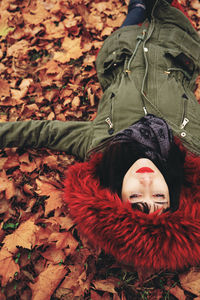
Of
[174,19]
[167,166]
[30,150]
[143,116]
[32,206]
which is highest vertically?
[174,19]

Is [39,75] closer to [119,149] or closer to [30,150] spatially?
[30,150]

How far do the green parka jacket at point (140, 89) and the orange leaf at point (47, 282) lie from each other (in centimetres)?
106

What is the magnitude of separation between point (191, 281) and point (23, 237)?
1.42m

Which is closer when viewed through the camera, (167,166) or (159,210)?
(159,210)

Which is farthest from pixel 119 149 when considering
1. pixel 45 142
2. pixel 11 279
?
pixel 11 279

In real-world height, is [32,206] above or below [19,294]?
above

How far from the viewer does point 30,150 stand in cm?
251

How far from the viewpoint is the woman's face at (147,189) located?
5.14ft

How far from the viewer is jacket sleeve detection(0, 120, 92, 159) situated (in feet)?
7.63

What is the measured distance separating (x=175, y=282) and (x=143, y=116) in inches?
57.3

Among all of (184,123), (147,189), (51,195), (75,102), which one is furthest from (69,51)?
(147,189)

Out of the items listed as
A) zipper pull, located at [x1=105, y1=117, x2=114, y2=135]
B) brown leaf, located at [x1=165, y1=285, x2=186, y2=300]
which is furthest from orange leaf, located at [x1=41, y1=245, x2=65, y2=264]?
zipper pull, located at [x1=105, y1=117, x2=114, y2=135]

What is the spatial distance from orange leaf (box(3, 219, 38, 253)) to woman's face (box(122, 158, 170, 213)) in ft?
2.99

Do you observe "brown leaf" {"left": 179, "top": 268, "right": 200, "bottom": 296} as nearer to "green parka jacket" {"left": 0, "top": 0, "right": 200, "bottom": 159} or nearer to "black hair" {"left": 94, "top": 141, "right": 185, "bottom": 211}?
"black hair" {"left": 94, "top": 141, "right": 185, "bottom": 211}
